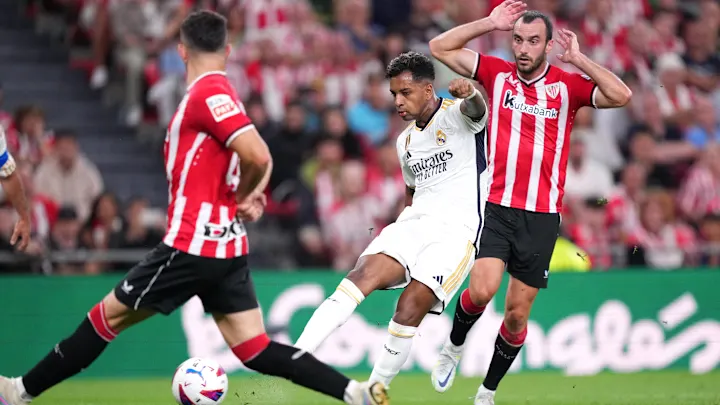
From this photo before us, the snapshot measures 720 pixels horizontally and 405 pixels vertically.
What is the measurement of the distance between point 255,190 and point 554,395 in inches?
182

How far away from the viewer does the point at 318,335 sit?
7.40 m

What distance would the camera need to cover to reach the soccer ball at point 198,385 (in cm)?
757

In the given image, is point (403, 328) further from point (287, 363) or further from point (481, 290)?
point (287, 363)

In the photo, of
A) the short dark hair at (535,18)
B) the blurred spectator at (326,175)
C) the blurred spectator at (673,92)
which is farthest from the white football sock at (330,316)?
the blurred spectator at (673,92)

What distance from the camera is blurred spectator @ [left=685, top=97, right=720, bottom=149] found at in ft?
53.6

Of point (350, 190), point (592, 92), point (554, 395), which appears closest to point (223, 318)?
point (592, 92)

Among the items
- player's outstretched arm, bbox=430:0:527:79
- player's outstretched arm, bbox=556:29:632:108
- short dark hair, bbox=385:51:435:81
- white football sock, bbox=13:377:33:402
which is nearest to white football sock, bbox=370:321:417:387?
short dark hair, bbox=385:51:435:81

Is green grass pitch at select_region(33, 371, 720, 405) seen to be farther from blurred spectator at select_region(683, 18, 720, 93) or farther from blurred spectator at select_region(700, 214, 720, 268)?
blurred spectator at select_region(683, 18, 720, 93)

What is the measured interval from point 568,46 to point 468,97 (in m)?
0.87

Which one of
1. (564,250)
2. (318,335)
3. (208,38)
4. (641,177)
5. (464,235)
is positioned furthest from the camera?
(641,177)

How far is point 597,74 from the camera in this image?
8.03 m

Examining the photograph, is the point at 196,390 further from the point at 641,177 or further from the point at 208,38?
the point at 641,177

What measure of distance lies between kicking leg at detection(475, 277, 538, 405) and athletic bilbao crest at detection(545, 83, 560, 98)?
1.38 metres

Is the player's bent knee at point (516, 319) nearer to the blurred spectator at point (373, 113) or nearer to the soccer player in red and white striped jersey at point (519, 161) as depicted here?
the soccer player in red and white striped jersey at point (519, 161)
